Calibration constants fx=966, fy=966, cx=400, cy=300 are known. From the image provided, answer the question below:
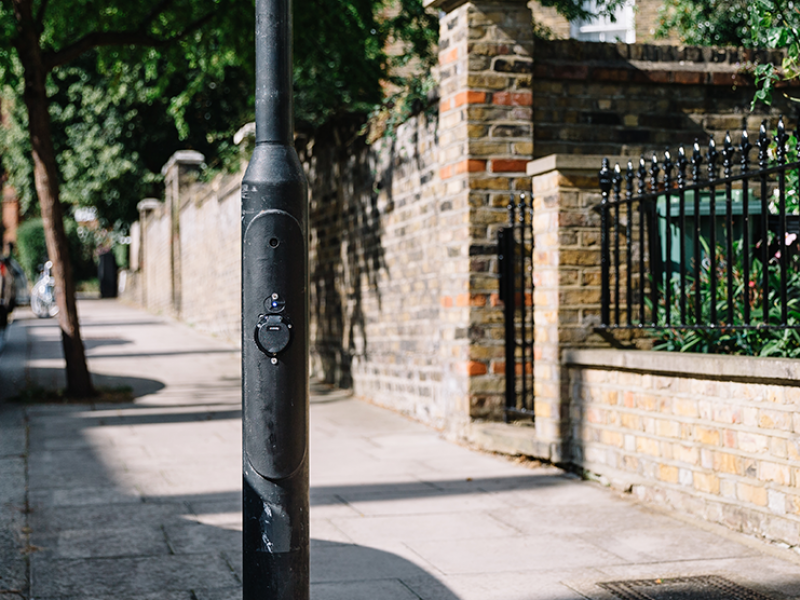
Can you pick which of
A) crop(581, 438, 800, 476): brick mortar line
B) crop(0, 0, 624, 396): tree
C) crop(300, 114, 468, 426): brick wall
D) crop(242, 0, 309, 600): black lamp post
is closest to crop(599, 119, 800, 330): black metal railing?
crop(581, 438, 800, 476): brick mortar line

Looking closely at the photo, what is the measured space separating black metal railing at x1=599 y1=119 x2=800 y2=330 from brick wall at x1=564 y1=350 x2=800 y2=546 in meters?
0.27

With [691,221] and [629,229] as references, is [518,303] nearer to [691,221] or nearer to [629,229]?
[691,221]

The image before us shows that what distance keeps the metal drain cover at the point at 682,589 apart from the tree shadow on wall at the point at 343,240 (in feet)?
18.5

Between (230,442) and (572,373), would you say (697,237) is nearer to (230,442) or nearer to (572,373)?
(572,373)

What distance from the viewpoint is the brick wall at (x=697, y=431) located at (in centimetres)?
431

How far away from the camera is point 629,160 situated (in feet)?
18.5

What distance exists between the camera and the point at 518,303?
7195mm

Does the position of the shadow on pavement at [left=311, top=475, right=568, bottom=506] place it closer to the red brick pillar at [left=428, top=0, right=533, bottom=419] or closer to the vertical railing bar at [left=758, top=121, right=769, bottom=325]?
the red brick pillar at [left=428, top=0, right=533, bottom=419]

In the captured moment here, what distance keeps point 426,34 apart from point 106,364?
6519mm

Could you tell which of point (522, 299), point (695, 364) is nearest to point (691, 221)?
point (522, 299)

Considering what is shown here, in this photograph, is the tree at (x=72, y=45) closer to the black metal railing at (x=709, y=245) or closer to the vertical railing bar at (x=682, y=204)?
the black metal railing at (x=709, y=245)

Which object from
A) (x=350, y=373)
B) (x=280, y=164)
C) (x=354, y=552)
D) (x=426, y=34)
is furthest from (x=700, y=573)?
(x=426, y=34)

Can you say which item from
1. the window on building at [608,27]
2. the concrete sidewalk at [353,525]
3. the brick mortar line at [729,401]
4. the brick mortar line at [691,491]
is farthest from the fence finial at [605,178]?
the window on building at [608,27]

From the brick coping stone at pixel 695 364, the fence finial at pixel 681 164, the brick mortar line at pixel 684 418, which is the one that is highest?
the fence finial at pixel 681 164
